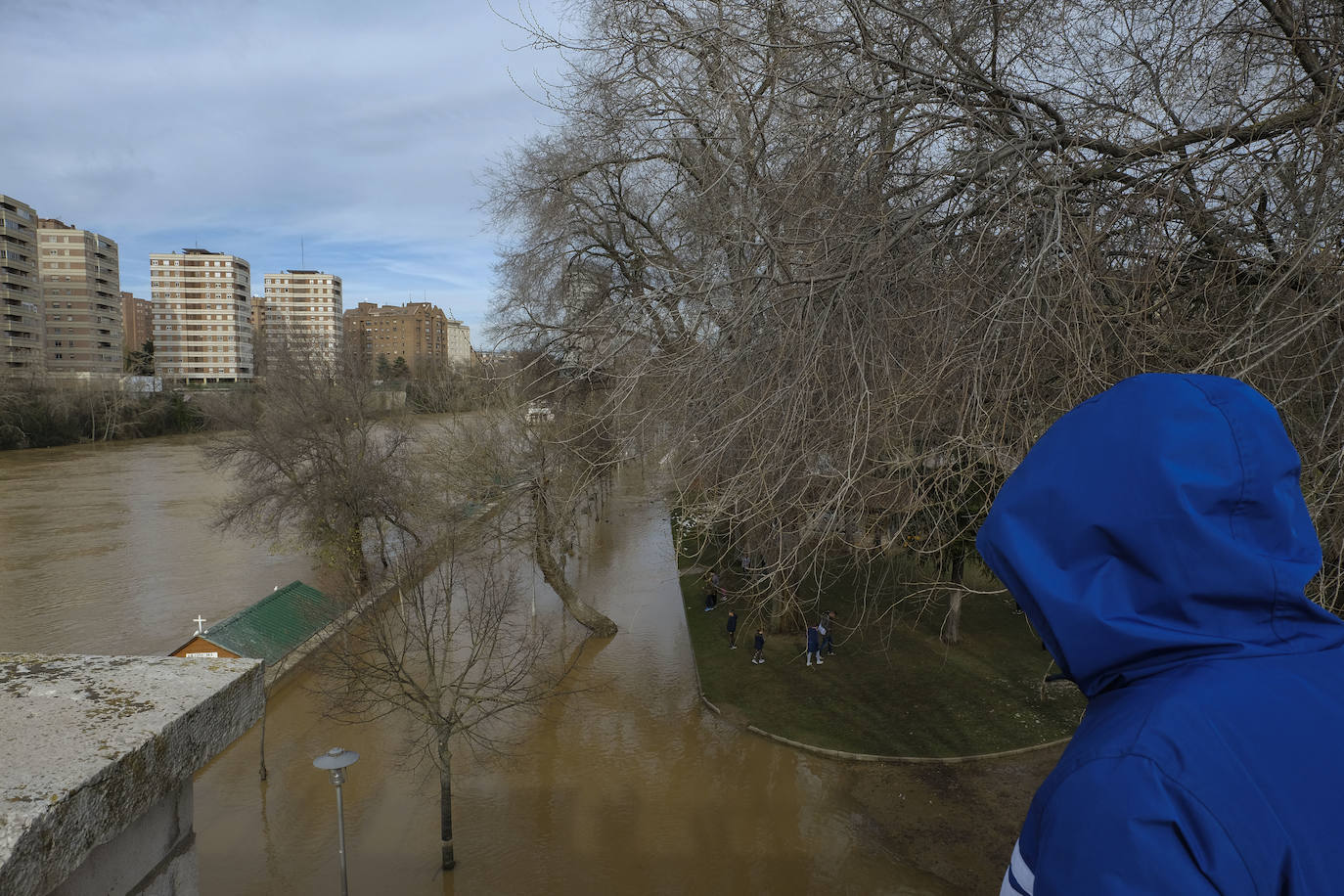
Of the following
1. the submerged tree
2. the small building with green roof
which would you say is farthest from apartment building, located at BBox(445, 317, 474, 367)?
the small building with green roof

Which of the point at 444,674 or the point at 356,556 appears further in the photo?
the point at 356,556

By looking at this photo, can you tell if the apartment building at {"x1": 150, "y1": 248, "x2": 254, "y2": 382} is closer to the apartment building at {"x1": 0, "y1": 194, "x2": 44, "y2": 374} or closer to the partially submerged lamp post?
the apartment building at {"x1": 0, "y1": 194, "x2": 44, "y2": 374}

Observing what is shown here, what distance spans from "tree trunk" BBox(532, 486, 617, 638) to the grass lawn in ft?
7.10

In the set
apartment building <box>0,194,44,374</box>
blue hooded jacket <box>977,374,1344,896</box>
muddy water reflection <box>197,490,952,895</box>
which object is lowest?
muddy water reflection <box>197,490,952,895</box>

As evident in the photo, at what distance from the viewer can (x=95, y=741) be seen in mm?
1644

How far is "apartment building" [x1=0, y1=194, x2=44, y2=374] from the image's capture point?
77.6 metres

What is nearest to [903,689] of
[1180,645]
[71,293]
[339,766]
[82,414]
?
[339,766]

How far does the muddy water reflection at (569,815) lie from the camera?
34.8ft

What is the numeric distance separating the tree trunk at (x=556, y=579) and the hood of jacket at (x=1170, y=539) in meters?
16.3

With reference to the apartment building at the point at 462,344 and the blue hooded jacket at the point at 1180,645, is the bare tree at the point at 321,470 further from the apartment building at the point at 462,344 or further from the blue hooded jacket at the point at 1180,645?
the blue hooded jacket at the point at 1180,645

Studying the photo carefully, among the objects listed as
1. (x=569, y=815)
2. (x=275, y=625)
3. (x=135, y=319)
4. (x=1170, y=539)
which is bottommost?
(x=569, y=815)

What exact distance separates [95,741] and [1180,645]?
6.05 feet

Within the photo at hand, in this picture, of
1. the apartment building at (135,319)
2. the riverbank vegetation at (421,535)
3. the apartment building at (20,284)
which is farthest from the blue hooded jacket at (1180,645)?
the apartment building at (135,319)

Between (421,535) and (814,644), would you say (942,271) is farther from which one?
(421,535)
